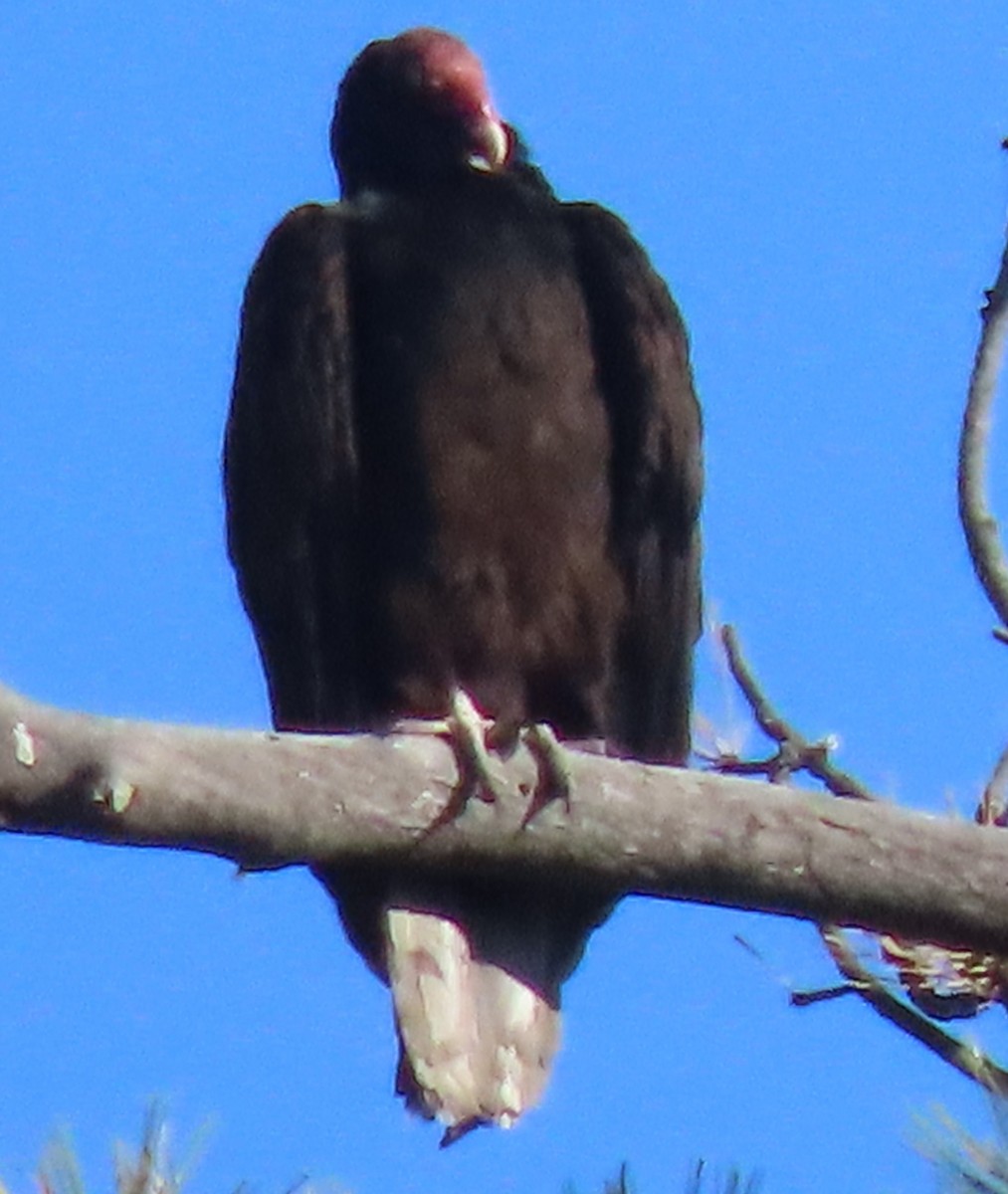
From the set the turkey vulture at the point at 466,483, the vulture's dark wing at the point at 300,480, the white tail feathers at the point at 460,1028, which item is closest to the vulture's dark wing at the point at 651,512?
the turkey vulture at the point at 466,483

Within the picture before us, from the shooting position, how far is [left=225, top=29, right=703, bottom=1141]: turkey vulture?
10.8ft

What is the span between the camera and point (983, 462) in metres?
2.42

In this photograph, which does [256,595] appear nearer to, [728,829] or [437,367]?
[437,367]

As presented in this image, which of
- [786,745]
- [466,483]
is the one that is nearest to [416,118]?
[466,483]

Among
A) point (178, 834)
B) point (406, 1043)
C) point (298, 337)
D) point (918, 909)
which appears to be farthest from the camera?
point (298, 337)

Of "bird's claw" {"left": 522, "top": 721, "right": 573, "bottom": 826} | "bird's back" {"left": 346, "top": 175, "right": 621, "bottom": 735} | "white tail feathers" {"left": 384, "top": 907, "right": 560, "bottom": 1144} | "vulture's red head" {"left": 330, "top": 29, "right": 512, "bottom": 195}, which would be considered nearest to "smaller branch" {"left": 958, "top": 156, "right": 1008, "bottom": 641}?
"bird's claw" {"left": 522, "top": 721, "right": 573, "bottom": 826}

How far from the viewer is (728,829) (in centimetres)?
226

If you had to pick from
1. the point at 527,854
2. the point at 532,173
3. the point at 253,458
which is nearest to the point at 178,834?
Answer: the point at 527,854

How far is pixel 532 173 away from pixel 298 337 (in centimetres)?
58

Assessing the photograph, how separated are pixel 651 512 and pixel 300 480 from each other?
0.48m

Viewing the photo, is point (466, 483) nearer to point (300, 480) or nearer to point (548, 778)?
point (300, 480)

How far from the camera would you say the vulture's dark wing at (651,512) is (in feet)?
11.1

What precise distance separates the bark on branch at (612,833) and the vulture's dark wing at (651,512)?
3.43 feet

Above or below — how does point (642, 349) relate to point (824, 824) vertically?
above
